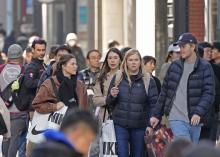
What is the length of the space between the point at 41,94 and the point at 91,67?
89.2 inches

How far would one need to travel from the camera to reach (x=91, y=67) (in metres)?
15.7

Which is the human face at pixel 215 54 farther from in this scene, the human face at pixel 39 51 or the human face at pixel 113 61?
the human face at pixel 39 51

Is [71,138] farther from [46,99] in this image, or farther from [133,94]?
[133,94]

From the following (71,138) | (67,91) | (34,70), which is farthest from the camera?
(34,70)

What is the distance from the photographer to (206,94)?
13102mm

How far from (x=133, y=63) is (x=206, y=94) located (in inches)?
47.4

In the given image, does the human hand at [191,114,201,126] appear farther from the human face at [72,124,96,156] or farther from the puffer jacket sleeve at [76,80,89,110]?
the human face at [72,124,96,156]

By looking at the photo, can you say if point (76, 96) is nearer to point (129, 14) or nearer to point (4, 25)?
point (129, 14)

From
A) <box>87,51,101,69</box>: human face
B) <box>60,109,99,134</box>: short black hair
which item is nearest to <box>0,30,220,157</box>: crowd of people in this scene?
<box>87,51,101,69</box>: human face

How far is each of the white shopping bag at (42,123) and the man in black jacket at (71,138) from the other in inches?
262

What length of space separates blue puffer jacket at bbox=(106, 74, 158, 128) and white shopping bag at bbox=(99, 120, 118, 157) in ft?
0.39

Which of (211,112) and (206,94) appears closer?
(206,94)

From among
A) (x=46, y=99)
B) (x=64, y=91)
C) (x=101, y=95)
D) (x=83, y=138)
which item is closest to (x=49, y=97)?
(x=46, y=99)

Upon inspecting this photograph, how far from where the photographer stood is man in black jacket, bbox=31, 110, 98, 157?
5.80m
